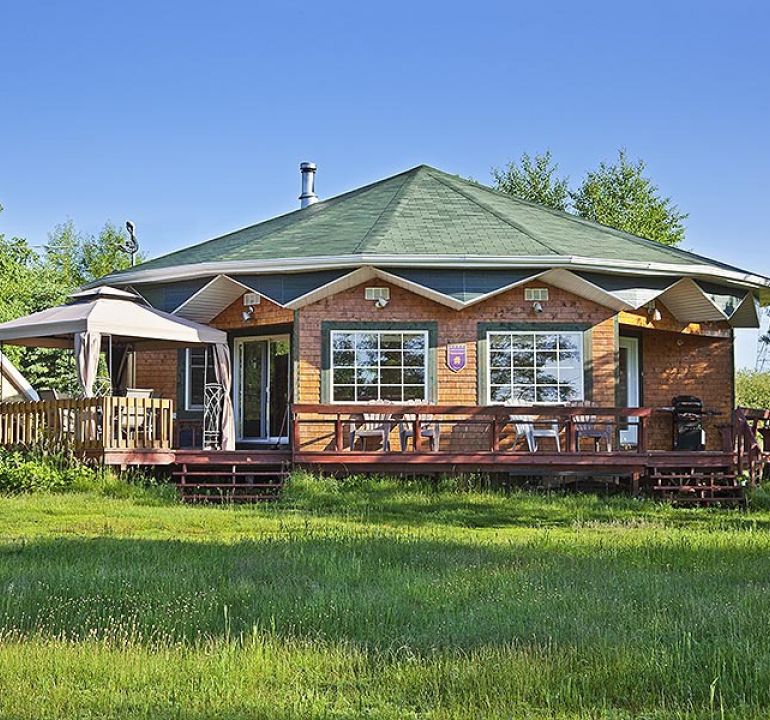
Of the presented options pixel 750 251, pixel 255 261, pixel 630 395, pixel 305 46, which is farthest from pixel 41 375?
pixel 750 251

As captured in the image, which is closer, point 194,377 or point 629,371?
point 194,377

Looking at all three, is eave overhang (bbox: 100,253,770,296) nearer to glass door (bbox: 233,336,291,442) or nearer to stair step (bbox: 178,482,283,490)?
glass door (bbox: 233,336,291,442)

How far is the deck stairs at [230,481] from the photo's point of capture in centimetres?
1608

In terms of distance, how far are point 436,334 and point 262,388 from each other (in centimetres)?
352

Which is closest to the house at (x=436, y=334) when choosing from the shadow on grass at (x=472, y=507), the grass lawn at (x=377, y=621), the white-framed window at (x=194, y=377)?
the white-framed window at (x=194, y=377)

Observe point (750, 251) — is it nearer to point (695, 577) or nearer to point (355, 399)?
point (355, 399)

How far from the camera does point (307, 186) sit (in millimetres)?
24672

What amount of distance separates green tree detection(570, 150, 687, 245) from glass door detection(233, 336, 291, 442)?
25821 mm

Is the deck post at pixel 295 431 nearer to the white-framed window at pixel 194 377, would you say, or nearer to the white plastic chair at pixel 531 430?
the white-framed window at pixel 194 377

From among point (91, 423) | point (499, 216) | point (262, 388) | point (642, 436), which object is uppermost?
point (499, 216)

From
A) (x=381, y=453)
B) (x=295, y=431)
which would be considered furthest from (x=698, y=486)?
(x=295, y=431)

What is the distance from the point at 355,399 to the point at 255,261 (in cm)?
270

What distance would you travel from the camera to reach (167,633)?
6.96 metres

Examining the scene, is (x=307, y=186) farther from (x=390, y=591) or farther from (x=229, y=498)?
(x=390, y=591)
